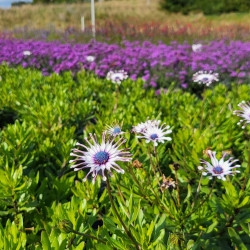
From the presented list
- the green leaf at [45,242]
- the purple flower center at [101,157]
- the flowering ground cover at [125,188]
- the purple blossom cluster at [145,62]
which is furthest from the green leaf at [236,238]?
the purple blossom cluster at [145,62]

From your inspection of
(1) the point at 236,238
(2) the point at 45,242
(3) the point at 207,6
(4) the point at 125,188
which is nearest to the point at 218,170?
(1) the point at 236,238

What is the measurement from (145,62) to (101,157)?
5728mm

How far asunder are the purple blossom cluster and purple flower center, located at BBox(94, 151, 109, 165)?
453 cm

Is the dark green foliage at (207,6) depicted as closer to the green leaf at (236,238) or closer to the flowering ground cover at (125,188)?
the flowering ground cover at (125,188)

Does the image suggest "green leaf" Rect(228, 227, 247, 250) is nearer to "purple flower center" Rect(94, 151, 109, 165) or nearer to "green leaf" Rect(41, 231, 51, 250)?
"purple flower center" Rect(94, 151, 109, 165)

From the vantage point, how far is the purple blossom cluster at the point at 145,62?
6.09 metres

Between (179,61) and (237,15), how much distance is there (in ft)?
82.1

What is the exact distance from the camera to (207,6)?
94.7 ft

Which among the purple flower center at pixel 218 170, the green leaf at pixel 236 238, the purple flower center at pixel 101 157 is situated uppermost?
the purple flower center at pixel 101 157

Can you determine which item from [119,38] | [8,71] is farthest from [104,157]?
[119,38]

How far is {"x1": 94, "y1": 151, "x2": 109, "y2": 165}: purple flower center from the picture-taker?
113 centimetres

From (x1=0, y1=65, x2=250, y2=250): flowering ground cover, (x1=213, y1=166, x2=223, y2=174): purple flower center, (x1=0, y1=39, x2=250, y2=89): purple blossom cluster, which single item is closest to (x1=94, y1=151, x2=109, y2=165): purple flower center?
(x1=0, y1=65, x2=250, y2=250): flowering ground cover

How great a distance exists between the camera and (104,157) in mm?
1142

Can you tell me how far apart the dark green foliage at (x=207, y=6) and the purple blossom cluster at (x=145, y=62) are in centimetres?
2410
